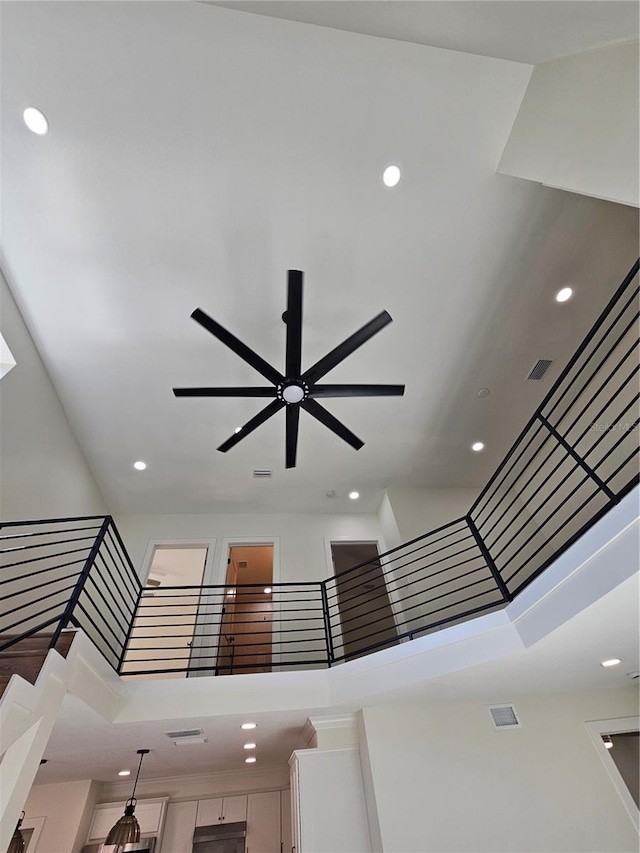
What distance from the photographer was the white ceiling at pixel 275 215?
242 cm

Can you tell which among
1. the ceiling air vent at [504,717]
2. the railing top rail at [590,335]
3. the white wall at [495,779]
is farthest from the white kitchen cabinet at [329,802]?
the railing top rail at [590,335]

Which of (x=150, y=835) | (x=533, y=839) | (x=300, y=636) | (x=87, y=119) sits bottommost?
(x=533, y=839)

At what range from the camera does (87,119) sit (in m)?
2.65

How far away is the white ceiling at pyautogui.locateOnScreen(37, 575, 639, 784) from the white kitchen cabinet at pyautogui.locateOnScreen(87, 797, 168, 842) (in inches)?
16.8

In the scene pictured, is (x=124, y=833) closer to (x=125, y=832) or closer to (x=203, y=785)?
(x=125, y=832)

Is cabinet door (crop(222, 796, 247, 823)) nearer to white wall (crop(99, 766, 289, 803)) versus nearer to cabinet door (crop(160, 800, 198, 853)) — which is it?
white wall (crop(99, 766, 289, 803))

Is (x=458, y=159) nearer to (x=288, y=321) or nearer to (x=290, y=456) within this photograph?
(x=288, y=321)

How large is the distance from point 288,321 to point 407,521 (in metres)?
4.25

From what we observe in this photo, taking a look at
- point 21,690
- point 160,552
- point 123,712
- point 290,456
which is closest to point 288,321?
point 290,456

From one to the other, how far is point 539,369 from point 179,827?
285 inches

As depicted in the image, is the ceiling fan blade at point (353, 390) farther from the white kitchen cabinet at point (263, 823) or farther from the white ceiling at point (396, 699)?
the white kitchen cabinet at point (263, 823)

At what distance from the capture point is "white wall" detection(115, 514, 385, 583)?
6125mm

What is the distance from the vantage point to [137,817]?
15.7 ft

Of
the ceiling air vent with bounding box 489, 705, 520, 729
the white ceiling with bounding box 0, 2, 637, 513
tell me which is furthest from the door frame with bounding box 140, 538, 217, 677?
the ceiling air vent with bounding box 489, 705, 520, 729
